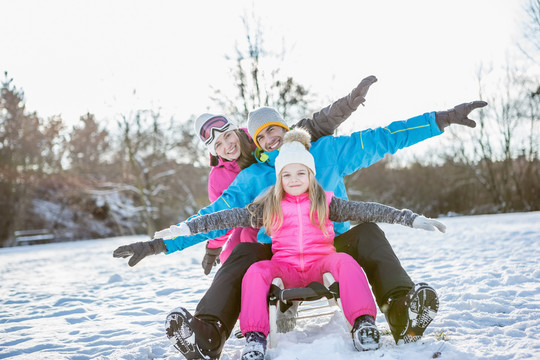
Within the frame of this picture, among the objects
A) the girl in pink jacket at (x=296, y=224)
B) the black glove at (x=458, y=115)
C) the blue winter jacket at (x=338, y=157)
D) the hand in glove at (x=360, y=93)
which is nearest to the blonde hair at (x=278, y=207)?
the girl in pink jacket at (x=296, y=224)

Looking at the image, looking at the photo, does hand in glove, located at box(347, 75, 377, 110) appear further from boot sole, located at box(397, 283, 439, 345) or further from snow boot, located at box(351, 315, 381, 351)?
snow boot, located at box(351, 315, 381, 351)

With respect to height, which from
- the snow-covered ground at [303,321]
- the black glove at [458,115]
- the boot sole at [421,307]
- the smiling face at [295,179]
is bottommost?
the snow-covered ground at [303,321]

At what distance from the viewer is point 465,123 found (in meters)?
2.45

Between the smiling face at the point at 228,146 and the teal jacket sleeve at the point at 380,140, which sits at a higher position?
the smiling face at the point at 228,146

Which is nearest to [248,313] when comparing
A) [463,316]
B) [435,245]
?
[463,316]

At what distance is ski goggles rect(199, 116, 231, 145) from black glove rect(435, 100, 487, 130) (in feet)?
5.18

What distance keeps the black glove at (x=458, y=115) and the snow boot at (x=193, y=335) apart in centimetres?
184

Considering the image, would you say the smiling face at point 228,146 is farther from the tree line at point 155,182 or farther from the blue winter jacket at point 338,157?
the tree line at point 155,182

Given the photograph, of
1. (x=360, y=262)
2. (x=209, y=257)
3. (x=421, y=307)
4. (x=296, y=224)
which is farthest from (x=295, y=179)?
(x=209, y=257)

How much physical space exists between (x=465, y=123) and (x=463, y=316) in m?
1.22

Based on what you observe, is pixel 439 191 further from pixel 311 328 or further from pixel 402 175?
pixel 311 328

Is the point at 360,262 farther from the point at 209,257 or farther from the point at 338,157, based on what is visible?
the point at 209,257

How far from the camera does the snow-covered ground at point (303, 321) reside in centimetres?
183

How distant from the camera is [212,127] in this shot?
3.11 meters
